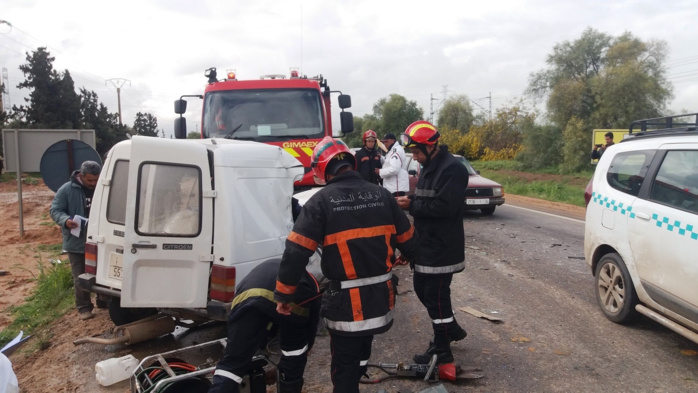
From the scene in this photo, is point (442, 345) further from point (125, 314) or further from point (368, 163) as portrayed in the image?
point (368, 163)

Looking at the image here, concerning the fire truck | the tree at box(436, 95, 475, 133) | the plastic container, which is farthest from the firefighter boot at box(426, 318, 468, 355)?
the tree at box(436, 95, 475, 133)

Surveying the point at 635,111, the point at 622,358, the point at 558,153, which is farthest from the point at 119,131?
the point at 622,358

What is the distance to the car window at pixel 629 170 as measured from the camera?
4.86 m

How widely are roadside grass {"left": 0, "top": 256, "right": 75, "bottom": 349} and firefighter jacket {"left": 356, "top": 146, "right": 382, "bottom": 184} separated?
470 cm

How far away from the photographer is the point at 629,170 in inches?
201

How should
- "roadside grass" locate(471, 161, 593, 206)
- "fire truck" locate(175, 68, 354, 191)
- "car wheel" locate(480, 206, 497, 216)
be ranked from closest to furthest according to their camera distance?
"fire truck" locate(175, 68, 354, 191) < "car wheel" locate(480, 206, 497, 216) < "roadside grass" locate(471, 161, 593, 206)

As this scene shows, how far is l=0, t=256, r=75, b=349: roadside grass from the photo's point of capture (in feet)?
19.7

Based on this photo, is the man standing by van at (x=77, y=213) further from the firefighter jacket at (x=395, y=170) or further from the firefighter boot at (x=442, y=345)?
the firefighter jacket at (x=395, y=170)

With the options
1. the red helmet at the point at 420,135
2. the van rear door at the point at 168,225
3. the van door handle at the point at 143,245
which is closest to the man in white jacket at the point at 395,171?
the red helmet at the point at 420,135

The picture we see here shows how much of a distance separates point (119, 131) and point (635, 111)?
118ft

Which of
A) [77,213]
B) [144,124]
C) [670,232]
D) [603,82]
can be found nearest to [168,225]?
[77,213]

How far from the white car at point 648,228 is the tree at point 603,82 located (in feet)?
75.0

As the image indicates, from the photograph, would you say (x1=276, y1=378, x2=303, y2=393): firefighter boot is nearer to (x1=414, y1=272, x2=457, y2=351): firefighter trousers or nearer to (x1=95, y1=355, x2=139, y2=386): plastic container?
(x1=414, y1=272, x2=457, y2=351): firefighter trousers

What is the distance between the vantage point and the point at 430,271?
4.07 m
